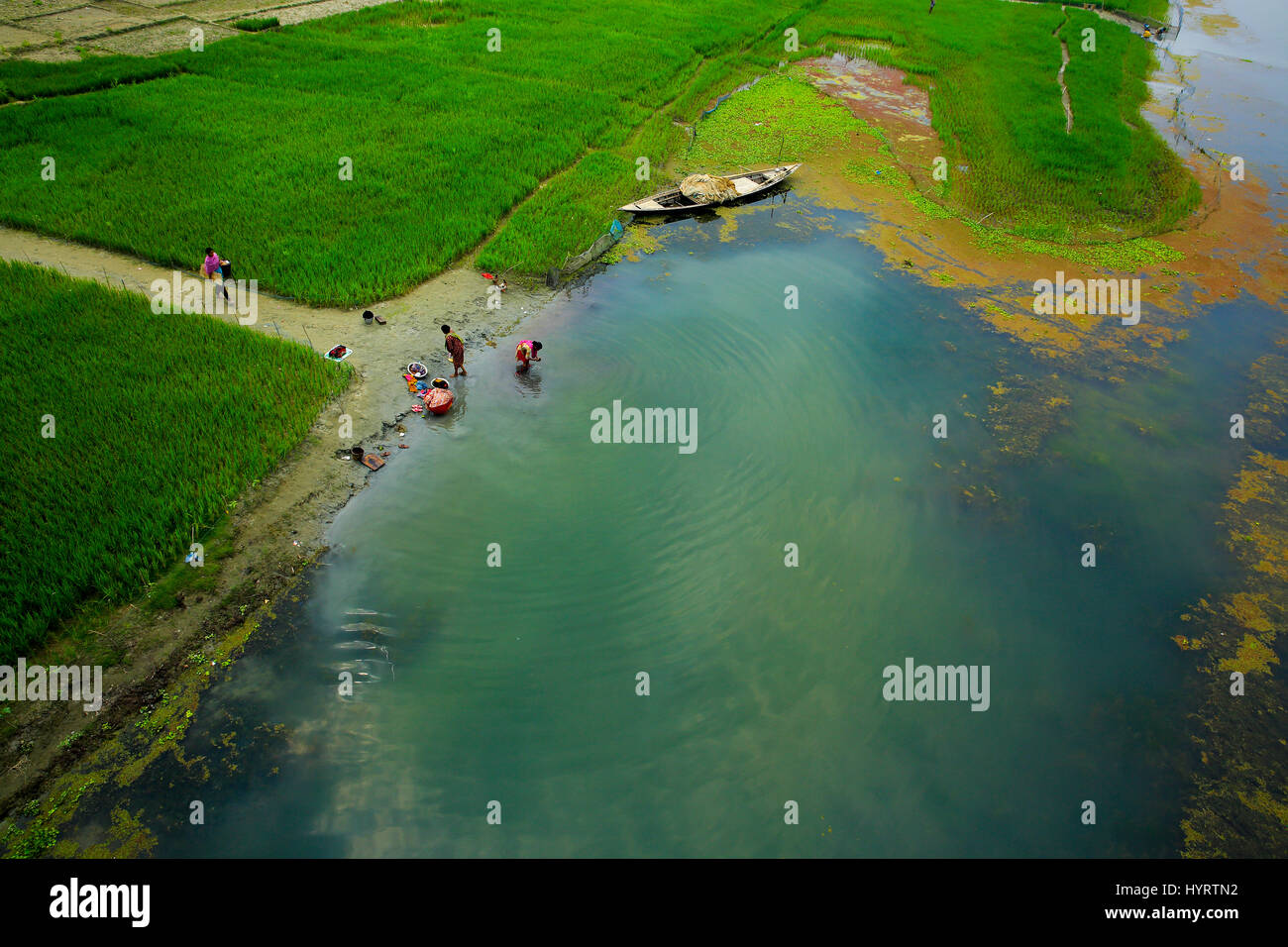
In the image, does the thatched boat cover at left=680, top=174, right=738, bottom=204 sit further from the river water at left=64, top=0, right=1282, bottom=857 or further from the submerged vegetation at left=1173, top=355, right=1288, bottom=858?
the submerged vegetation at left=1173, top=355, right=1288, bottom=858

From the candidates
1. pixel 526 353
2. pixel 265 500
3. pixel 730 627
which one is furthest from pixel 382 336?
pixel 730 627

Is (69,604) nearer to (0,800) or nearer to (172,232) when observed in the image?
(0,800)

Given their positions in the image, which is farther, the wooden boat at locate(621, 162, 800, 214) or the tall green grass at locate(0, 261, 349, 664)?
the wooden boat at locate(621, 162, 800, 214)

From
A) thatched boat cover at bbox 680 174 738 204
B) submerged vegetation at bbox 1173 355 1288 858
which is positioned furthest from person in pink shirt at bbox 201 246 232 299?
submerged vegetation at bbox 1173 355 1288 858

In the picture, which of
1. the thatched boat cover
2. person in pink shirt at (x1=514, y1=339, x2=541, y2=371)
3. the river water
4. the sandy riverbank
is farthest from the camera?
the thatched boat cover

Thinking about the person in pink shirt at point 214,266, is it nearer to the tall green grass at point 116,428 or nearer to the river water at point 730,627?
the tall green grass at point 116,428

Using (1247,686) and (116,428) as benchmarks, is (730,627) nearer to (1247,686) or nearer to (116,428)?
(1247,686)

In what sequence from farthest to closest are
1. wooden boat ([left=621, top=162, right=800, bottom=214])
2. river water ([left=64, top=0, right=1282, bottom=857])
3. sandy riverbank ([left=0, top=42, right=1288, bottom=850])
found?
wooden boat ([left=621, top=162, right=800, bottom=214]), sandy riverbank ([left=0, top=42, right=1288, bottom=850]), river water ([left=64, top=0, right=1282, bottom=857])
